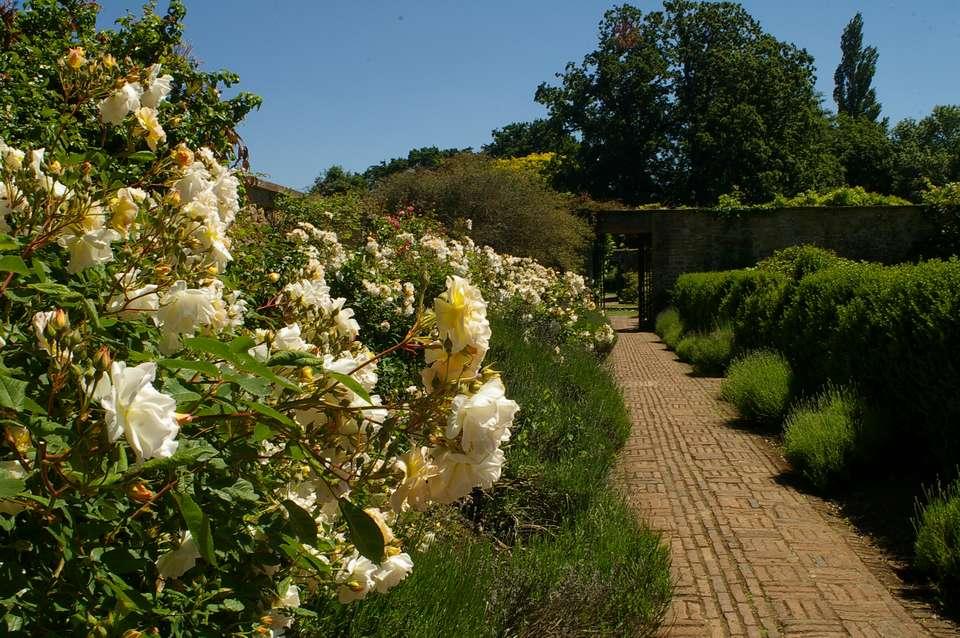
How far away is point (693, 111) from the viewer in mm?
35750

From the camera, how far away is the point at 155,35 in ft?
15.4

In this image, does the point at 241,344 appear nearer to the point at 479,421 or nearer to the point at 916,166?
the point at 479,421

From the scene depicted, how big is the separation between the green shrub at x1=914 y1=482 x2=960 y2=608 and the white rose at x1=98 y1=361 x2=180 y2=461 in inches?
168

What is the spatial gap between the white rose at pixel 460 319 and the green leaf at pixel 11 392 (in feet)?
1.98

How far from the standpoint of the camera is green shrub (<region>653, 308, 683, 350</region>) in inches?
653

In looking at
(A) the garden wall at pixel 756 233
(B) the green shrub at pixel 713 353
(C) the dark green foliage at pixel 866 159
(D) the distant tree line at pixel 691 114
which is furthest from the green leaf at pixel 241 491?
(C) the dark green foliage at pixel 866 159

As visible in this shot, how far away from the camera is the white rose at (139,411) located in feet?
3.03

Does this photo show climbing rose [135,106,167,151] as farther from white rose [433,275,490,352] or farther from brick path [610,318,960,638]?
brick path [610,318,960,638]

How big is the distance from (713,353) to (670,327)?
601 centimetres

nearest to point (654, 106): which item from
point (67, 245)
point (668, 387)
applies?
point (668, 387)

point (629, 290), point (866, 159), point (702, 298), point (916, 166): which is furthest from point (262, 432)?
point (916, 166)

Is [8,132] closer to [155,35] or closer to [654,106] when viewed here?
[155,35]

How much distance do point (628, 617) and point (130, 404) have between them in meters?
2.97

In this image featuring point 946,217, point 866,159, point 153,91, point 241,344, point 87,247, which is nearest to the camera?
point 241,344
